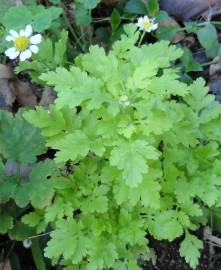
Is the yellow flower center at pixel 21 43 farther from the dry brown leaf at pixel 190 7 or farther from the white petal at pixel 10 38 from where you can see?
the dry brown leaf at pixel 190 7

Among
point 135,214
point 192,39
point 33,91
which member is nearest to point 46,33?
point 33,91

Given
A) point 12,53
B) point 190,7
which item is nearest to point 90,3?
point 12,53

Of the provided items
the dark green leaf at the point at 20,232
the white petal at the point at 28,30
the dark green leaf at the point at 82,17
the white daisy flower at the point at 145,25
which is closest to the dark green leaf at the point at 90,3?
the dark green leaf at the point at 82,17

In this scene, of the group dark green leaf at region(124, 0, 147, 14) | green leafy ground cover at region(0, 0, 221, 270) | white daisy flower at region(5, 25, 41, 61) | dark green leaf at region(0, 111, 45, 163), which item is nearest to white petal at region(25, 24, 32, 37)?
white daisy flower at region(5, 25, 41, 61)

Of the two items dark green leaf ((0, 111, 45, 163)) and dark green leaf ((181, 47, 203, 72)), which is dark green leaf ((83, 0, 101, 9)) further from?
dark green leaf ((0, 111, 45, 163))

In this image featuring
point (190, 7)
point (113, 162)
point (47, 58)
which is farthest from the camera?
point (190, 7)

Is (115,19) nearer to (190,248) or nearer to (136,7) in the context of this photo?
(136,7)
